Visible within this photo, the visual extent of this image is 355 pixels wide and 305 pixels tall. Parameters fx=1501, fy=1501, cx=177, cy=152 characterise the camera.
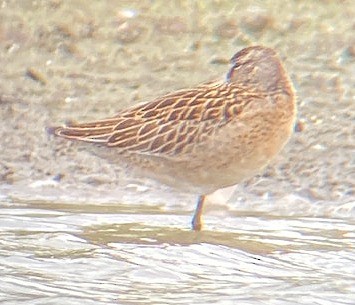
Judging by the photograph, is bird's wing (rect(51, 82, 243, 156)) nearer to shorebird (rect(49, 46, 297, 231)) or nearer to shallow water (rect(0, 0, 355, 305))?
shorebird (rect(49, 46, 297, 231))

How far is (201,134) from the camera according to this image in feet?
27.2

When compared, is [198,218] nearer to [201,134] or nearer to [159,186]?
[201,134]

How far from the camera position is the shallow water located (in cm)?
693

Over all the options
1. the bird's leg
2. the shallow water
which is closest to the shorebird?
the bird's leg

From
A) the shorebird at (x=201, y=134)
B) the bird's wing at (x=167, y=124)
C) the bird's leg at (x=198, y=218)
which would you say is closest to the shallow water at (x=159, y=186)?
the bird's leg at (x=198, y=218)

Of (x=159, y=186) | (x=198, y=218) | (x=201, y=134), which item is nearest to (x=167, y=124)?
(x=201, y=134)

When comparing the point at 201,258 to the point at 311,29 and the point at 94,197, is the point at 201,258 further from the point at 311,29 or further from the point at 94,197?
the point at 311,29

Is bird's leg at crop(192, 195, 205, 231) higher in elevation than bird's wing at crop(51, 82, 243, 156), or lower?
lower

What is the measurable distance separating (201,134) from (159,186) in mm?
1441

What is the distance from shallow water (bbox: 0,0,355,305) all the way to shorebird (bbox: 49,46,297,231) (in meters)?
0.31

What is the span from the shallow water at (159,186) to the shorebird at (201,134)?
0.31 meters

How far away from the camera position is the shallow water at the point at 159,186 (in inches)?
273

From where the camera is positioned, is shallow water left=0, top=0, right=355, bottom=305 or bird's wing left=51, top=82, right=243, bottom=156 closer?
shallow water left=0, top=0, right=355, bottom=305

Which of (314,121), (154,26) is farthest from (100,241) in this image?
(154,26)
